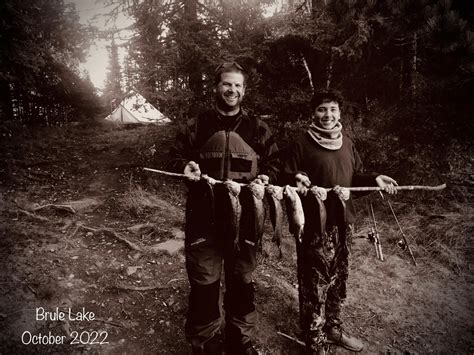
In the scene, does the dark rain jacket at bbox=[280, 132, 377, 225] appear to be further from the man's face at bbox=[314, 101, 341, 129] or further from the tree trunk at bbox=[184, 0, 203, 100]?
the tree trunk at bbox=[184, 0, 203, 100]

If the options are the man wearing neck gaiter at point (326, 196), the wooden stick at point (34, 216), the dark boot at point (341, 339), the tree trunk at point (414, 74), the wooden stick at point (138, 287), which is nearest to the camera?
the man wearing neck gaiter at point (326, 196)

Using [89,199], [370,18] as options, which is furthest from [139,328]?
[370,18]

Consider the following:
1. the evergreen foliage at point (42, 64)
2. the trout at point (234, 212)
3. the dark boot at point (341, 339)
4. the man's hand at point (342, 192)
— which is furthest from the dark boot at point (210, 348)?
the evergreen foliage at point (42, 64)

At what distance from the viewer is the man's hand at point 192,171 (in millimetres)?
2752

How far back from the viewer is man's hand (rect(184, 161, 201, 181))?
9.03 feet

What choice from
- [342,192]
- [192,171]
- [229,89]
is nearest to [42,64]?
[229,89]

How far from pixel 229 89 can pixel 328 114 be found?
106 centimetres

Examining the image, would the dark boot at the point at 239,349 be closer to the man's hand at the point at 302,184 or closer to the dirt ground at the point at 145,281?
the dirt ground at the point at 145,281

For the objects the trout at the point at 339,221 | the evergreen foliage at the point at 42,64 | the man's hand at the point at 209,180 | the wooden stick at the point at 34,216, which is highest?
the evergreen foliage at the point at 42,64

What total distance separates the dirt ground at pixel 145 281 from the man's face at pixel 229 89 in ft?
9.21

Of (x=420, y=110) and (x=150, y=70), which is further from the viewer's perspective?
(x=150, y=70)

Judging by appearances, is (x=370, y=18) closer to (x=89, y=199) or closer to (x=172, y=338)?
(x=172, y=338)

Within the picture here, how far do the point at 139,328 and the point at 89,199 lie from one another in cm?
471

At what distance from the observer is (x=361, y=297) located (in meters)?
4.59
